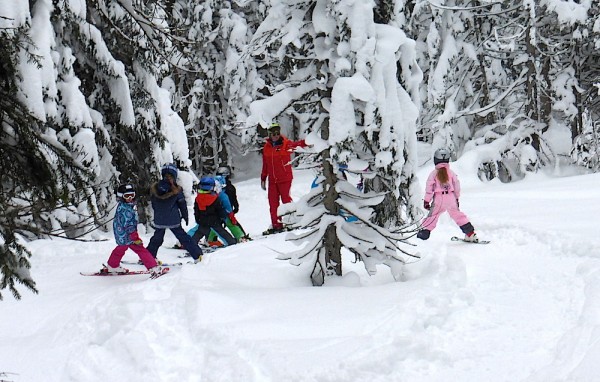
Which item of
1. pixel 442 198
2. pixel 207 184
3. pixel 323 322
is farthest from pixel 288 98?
pixel 442 198

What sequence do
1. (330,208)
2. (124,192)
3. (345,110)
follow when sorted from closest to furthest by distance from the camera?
(345,110)
(330,208)
(124,192)

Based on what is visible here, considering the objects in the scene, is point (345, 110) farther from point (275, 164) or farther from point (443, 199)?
point (275, 164)

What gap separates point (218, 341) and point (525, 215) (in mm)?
7692

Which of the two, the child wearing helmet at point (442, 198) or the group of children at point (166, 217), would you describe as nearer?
the group of children at point (166, 217)

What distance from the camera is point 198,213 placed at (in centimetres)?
995

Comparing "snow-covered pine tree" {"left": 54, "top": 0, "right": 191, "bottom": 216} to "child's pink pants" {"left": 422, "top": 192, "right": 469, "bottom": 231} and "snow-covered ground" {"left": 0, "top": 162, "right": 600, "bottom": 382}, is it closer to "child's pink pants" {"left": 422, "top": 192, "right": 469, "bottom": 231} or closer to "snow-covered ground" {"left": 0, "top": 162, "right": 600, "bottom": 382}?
"snow-covered ground" {"left": 0, "top": 162, "right": 600, "bottom": 382}

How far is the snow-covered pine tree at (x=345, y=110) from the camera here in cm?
604

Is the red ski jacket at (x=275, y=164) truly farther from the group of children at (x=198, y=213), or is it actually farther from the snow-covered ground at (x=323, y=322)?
the snow-covered ground at (x=323, y=322)

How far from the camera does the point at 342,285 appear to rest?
261 inches

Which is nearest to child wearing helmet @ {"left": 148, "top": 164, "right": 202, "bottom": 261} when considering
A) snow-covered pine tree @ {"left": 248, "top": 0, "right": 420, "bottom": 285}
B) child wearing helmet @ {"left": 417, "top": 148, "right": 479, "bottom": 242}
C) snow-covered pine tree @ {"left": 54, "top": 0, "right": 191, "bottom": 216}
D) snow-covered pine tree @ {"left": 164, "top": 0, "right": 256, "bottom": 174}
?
snow-covered pine tree @ {"left": 248, "top": 0, "right": 420, "bottom": 285}

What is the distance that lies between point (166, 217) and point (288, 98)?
3092mm

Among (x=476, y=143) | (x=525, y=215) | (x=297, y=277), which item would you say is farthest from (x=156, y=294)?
(x=476, y=143)

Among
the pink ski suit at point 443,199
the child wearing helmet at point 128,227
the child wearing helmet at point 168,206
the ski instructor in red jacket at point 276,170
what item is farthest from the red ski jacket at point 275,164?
the child wearing helmet at point 128,227

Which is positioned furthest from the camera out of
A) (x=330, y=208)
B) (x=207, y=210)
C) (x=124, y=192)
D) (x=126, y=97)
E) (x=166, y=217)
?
(x=126, y=97)
